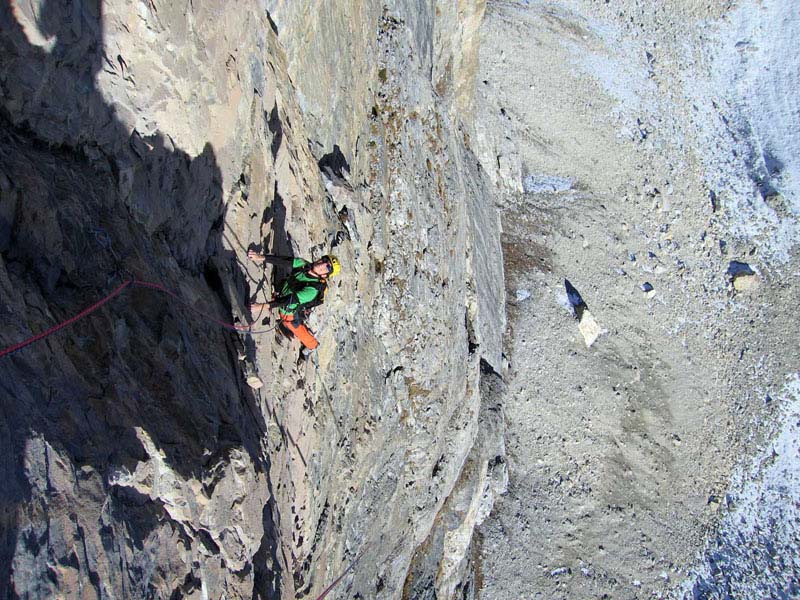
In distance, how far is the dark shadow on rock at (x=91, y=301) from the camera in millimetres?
5301

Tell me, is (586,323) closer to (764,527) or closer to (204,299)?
(764,527)

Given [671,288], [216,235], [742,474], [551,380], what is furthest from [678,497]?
[216,235]

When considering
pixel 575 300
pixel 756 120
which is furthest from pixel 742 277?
pixel 756 120

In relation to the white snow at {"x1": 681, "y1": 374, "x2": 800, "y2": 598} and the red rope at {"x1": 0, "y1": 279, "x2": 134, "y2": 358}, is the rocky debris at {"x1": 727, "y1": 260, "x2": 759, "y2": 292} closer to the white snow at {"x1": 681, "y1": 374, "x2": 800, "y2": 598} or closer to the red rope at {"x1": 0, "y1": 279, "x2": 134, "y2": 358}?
the white snow at {"x1": 681, "y1": 374, "x2": 800, "y2": 598}

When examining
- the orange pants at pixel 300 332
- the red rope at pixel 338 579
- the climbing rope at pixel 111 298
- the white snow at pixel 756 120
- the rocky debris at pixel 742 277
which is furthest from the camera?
the white snow at pixel 756 120

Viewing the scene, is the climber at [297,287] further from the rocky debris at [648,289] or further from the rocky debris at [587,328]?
the rocky debris at [648,289]

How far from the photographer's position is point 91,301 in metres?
6.36

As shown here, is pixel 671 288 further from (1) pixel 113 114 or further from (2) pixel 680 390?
(1) pixel 113 114

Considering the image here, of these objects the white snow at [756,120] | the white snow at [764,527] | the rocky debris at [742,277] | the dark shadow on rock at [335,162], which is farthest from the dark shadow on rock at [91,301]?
the white snow at [756,120]

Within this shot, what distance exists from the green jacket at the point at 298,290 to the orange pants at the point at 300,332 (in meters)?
0.16

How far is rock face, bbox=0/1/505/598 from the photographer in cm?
558

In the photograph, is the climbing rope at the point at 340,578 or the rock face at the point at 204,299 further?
the climbing rope at the point at 340,578

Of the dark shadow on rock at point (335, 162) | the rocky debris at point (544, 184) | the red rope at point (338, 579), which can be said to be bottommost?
the red rope at point (338, 579)

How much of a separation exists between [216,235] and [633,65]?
1301 inches
